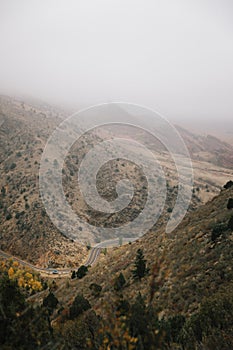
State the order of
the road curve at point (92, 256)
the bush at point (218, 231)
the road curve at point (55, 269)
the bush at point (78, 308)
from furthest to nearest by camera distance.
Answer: the road curve at point (92, 256)
the road curve at point (55, 269)
the bush at point (218, 231)
the bush at point (78, 308)

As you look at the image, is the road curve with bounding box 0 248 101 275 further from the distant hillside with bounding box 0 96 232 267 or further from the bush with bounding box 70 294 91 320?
the bush with bounding box 70 294 91 320

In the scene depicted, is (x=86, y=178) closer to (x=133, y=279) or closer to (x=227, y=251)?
(x=133, y=279)

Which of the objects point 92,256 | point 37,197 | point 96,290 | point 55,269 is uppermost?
point 37,197

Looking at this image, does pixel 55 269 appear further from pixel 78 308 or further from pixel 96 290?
pixel 78 308

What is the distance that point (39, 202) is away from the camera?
8200 cm

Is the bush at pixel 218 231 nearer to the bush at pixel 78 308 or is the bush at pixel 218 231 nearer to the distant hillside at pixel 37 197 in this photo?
the bush at pixel 78 308

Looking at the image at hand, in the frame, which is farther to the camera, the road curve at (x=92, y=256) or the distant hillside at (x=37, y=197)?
the distant hillside at (x=37, y=197)

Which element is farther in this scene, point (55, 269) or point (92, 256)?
point (92, 256)

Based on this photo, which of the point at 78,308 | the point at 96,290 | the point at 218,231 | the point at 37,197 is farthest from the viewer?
the point at 37,197

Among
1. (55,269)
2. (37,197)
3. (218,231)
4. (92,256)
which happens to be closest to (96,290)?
(218,231)

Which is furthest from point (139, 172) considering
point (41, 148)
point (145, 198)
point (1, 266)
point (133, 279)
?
point (133, 279)

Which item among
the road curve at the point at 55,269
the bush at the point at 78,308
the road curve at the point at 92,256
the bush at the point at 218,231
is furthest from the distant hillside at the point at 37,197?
the bush at the point at 218,231

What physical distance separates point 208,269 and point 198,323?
951 centimetres

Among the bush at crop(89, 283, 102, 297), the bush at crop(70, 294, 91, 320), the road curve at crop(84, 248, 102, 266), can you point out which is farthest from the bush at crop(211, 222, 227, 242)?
the road curve at crop(84, 248, 102, 266)
